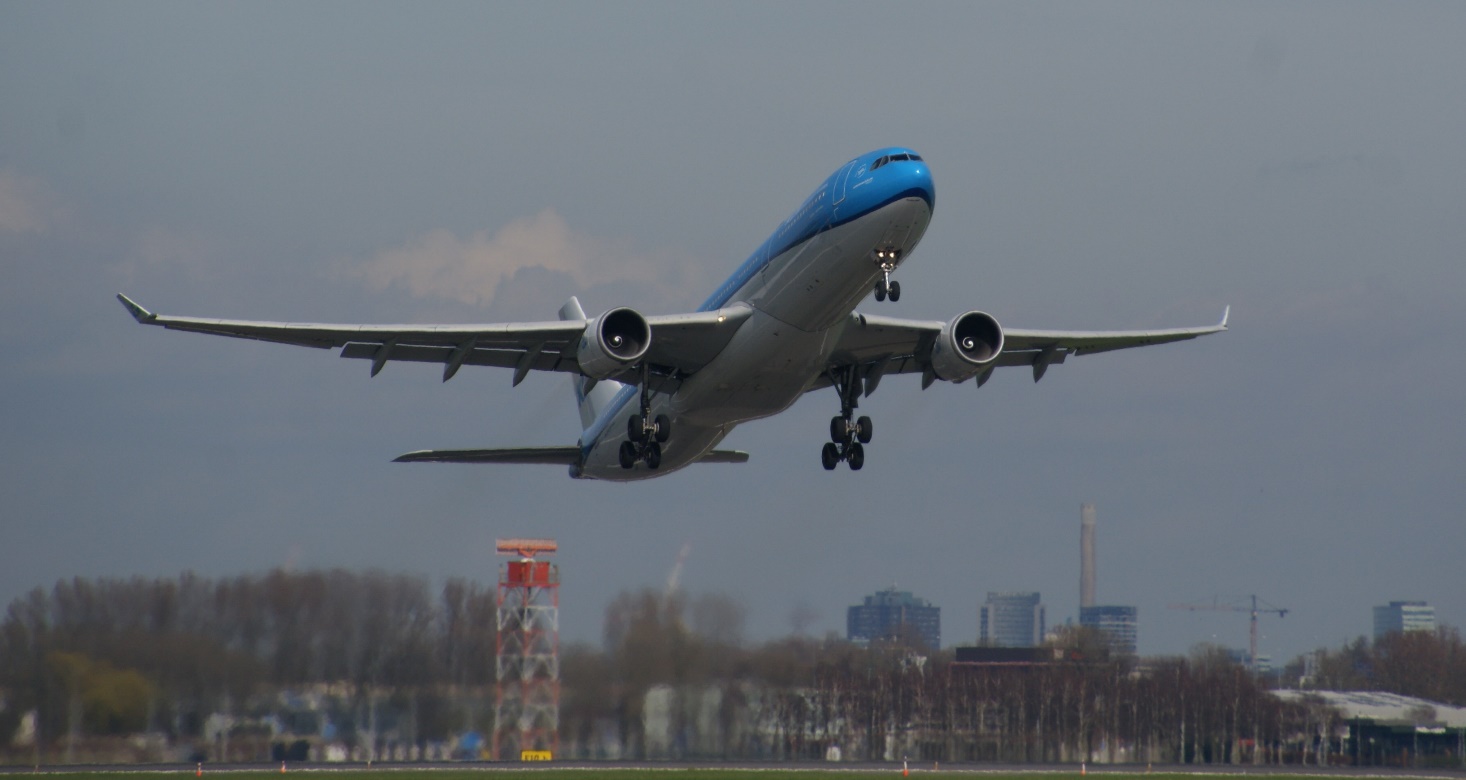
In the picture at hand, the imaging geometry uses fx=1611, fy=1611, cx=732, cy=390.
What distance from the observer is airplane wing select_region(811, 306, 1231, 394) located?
106ft

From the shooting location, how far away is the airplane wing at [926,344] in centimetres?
3234

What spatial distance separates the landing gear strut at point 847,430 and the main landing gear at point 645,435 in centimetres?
355

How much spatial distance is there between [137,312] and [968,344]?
15.5 meters

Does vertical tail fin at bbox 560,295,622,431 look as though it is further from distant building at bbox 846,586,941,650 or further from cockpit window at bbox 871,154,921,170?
distant building at bbox 846,586,941,650

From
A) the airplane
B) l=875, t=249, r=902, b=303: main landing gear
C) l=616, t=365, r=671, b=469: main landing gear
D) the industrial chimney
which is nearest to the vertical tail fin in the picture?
the airplane

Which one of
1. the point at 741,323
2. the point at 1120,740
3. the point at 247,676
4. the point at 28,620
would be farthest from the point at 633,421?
the point at 1120,740

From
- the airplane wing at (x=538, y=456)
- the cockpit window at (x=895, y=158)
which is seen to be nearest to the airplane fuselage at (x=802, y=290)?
the cockpit window at (x=895, y=158)

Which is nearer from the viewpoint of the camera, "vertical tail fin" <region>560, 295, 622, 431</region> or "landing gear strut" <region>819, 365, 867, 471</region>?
"landing gear strut" <region>819, 365, 867, 471</region>

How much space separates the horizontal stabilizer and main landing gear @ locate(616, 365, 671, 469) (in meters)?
6.08

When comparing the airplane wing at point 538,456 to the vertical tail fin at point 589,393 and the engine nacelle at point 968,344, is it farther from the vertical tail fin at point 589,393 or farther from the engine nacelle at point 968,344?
the engine nacelle at point 968,344

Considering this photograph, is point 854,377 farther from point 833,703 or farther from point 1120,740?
point 1120,740

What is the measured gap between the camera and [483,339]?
31297 millimetres

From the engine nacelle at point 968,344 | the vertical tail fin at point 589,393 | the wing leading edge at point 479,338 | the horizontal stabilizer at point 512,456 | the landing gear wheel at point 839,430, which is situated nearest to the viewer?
the wing leading edge at point 479,338

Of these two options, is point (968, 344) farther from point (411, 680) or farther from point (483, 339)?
point (411, 680)
